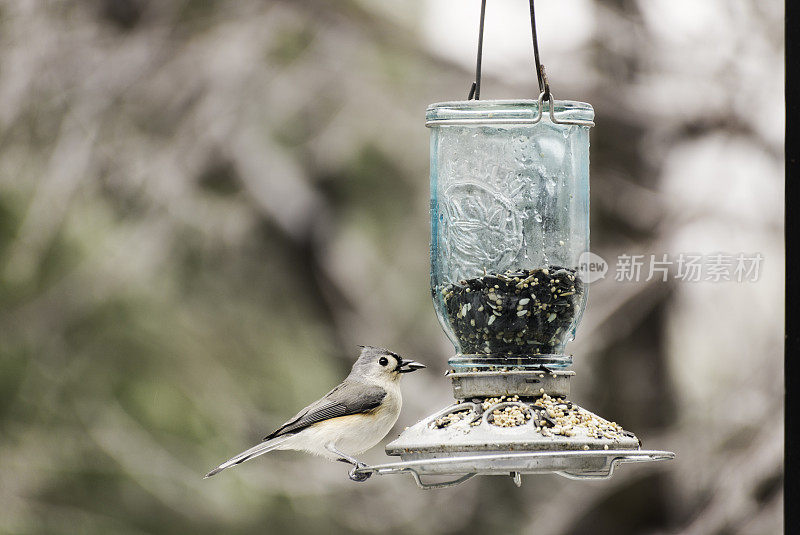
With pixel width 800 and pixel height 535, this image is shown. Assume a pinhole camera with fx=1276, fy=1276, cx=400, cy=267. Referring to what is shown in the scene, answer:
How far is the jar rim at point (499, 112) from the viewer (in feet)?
11.9

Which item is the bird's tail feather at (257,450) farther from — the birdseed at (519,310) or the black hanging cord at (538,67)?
the black hanging cord at (538,67)

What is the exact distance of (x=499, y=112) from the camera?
11.9 feet

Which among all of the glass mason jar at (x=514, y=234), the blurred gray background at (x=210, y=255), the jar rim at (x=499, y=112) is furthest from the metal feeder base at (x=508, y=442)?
the blurred gray background at (x=210, y=255)

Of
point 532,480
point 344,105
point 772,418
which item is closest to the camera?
point 772,418

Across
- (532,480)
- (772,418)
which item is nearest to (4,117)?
(532,480)

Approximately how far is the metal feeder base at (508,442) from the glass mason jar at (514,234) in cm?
15

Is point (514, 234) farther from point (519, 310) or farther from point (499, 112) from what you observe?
point (499, 112)

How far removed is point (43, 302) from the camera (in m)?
7.89

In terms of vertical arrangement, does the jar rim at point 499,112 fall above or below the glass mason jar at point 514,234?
above

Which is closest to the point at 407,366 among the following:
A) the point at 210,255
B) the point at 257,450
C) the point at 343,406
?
the point at 343,406

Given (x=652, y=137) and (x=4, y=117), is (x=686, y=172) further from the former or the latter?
(x=4, y=117)

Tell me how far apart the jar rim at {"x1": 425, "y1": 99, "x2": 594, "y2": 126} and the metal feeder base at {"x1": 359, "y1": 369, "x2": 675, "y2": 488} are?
72cm

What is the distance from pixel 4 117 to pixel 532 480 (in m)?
3.95

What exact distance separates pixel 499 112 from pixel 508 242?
0.39m
